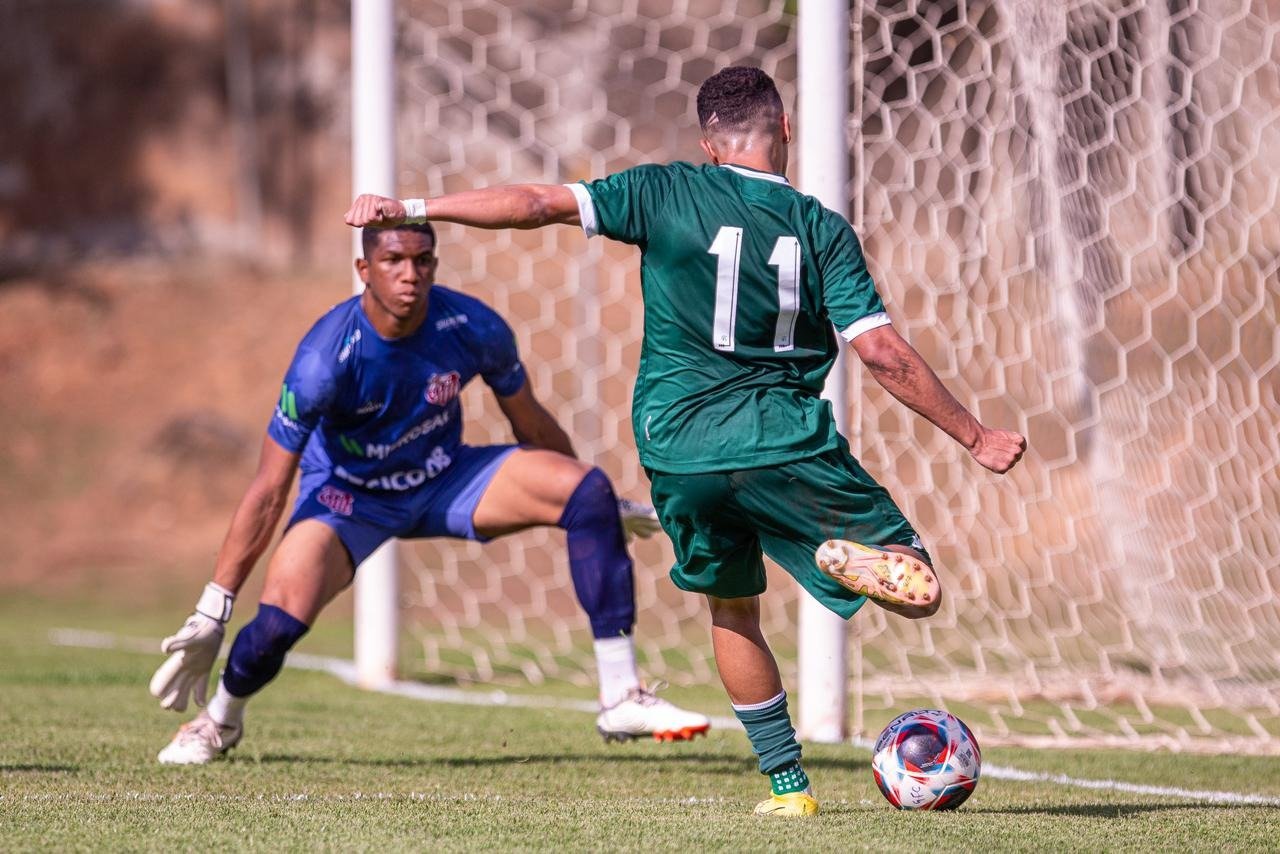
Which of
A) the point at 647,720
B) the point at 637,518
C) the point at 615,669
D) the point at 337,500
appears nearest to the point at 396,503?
the point at 337,500

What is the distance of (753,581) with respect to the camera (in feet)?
12.4

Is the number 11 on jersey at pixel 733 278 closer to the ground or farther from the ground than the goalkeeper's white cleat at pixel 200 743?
farther from the ground

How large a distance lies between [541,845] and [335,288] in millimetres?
17646

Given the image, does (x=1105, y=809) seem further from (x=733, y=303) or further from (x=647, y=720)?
(x=733, y=303)

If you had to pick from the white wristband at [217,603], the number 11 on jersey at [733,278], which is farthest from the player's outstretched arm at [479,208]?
the white wristband at [217,603]

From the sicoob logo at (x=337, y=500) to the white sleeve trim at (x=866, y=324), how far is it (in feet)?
7.12

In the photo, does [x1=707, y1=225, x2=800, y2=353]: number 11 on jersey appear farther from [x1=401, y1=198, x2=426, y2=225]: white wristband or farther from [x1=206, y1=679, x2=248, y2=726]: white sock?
[x1=206, y1=679, x2=248, y2=726]: white sock

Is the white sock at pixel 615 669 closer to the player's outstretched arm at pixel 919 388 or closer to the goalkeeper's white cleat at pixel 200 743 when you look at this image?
the goalkeeper's white cleat at pixel 200 743

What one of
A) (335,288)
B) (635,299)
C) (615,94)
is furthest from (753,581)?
(335,288)

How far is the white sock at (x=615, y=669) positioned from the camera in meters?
4.77

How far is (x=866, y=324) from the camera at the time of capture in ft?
11.4

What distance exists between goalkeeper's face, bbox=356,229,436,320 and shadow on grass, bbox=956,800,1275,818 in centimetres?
227

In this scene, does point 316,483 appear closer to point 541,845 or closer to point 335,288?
point 541,845

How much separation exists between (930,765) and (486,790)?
4.08ft
